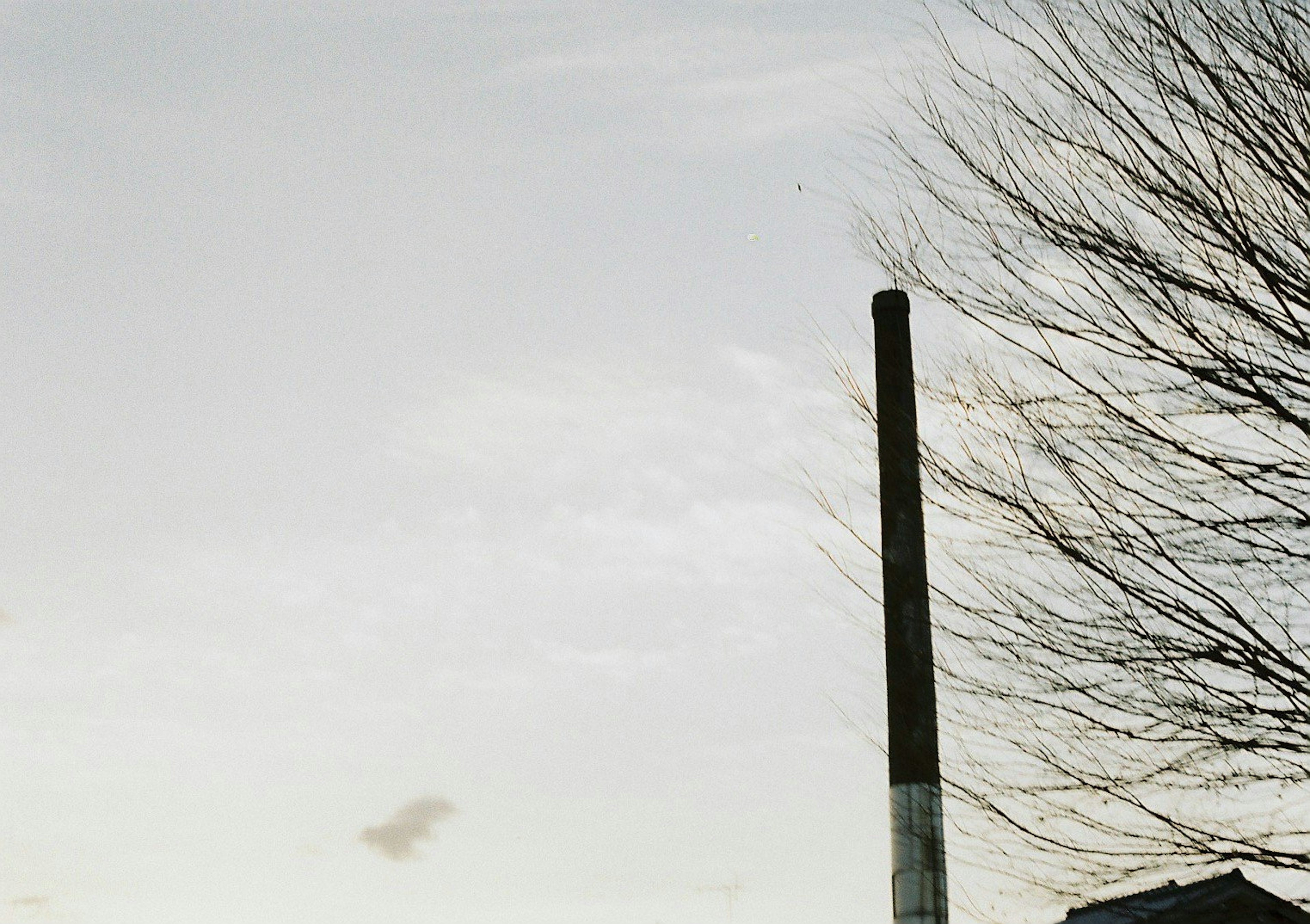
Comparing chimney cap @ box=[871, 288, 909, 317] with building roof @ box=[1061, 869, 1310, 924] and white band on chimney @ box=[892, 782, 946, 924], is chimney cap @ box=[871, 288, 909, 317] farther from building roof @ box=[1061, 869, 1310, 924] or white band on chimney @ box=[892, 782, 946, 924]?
building roof @ box=[1061, 869, 1310, 924]

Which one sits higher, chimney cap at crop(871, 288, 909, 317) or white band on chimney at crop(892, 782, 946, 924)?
chimney cap at crop(871, 288, 909, 317)

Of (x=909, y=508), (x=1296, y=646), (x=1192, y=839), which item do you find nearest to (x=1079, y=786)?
(x=1192, y=839)

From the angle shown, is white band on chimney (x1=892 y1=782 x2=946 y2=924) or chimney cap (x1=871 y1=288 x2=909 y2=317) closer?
white band on chimney (x1=892 y1=782 x2=946 y2=924)

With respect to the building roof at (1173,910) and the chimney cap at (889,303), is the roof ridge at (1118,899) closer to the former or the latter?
the building roof at (1173,910)

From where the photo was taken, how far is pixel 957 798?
21.8 feet

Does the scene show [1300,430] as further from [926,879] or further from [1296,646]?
[926,879]

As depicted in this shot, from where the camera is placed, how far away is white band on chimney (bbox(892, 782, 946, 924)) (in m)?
7.18

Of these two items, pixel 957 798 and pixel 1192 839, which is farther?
pixel 957 798

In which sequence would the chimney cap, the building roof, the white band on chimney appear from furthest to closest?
the chimney cap → the white band on chimney → the building roof

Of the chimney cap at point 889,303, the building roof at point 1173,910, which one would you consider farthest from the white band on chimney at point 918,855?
the chimney cap at point 889,303

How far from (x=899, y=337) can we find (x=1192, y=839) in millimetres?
3393

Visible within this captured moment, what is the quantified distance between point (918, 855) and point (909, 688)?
3.25 ft

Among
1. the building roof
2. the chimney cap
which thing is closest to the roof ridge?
the building roof

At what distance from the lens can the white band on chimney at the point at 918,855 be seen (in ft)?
23.6
